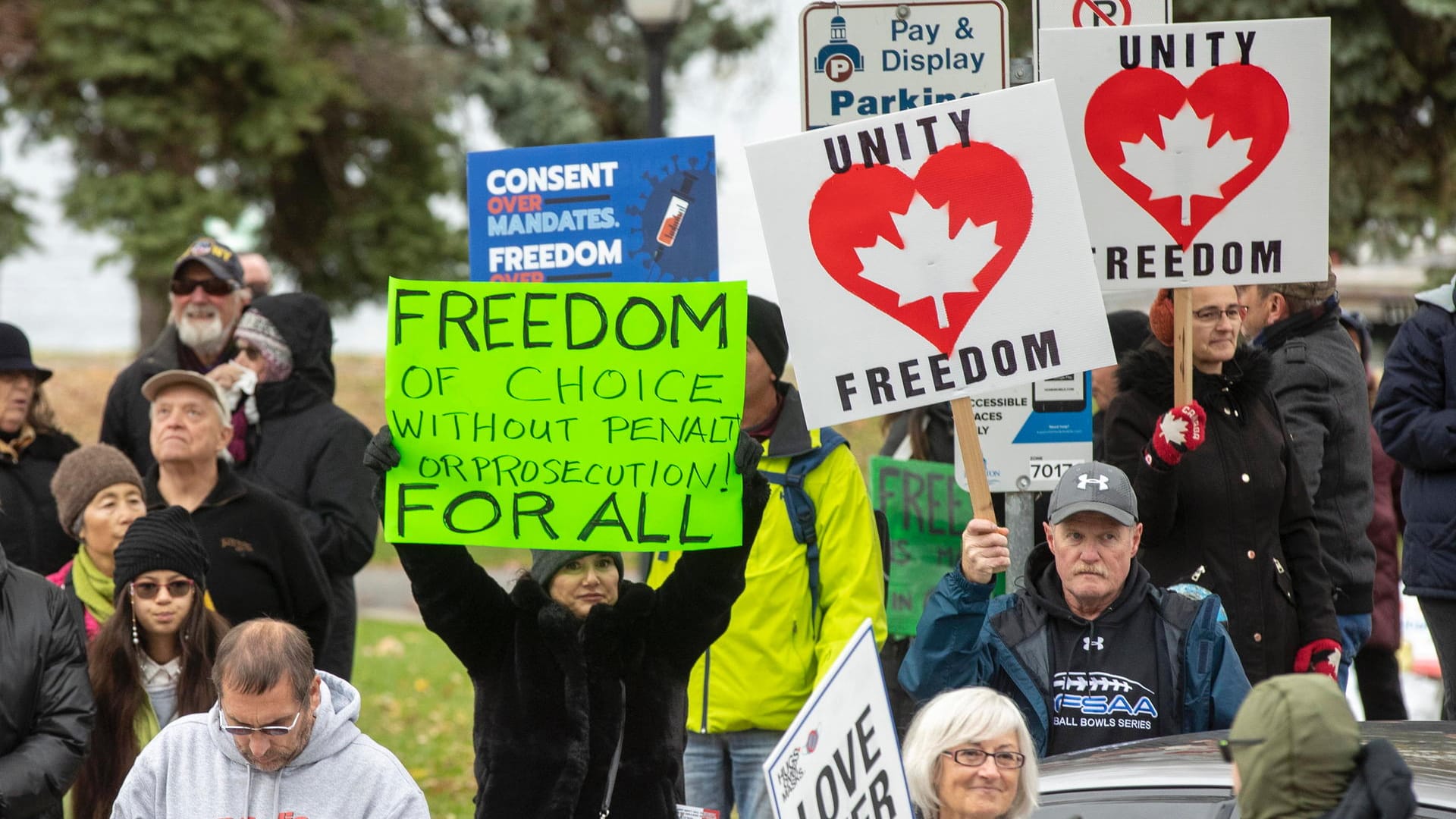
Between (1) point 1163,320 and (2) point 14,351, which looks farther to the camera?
(2) point 14,351

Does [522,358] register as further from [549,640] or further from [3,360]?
[3,360]

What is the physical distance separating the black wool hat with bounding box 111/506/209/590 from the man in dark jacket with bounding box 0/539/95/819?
0.41 meters

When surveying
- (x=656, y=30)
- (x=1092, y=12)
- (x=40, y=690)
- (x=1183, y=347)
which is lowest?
(x=40, y=690)

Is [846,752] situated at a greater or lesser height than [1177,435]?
lesser

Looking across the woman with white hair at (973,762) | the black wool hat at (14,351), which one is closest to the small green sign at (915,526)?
the woman with white hair at (973,762)

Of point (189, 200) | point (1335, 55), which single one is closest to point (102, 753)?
point (1335, 55)

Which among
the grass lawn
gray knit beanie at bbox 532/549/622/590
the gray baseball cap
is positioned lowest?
the grass lawn

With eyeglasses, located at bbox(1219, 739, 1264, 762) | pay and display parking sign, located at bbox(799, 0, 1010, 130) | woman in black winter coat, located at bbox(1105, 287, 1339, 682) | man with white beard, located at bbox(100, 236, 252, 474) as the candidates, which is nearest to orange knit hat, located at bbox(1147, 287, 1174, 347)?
woman in black winter coat, located at bbox(1105, 287, 1339, 682)

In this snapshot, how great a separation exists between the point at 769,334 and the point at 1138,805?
6.91 feet

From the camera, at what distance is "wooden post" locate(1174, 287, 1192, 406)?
5215 millimetres

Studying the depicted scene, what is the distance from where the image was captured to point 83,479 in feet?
20.5

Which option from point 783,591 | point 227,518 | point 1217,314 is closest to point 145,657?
point 227,518

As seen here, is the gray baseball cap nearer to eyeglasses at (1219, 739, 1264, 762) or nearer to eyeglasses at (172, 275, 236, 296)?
eyeglasses at (1219, 739, 1264, 762)

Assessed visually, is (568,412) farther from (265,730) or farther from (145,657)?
(145,657)
